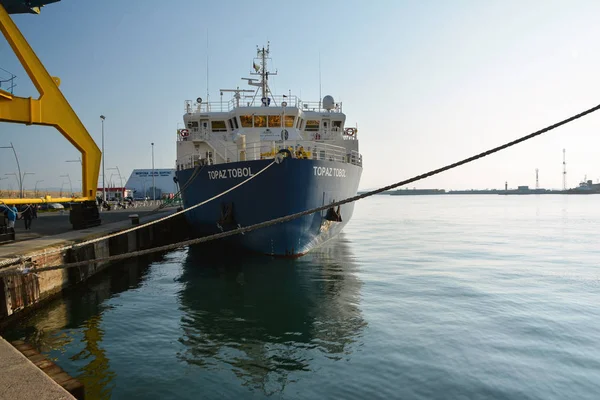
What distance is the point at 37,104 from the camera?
1301 cm

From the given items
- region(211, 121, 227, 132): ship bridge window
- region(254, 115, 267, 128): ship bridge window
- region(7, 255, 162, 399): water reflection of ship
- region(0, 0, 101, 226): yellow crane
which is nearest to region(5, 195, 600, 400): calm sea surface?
region(7, 255, 162, 399): water reflection of ship

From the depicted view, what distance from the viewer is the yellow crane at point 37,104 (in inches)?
483

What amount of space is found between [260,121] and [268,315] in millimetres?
12478

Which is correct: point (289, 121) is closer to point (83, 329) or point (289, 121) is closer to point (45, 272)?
point (45, 272)

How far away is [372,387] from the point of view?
5469 mm

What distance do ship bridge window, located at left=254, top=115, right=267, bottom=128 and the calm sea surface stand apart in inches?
303

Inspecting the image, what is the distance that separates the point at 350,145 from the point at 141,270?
11.9m

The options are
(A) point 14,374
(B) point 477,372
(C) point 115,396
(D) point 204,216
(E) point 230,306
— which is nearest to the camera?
(A) point 14,374

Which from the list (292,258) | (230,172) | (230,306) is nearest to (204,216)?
(230,172)

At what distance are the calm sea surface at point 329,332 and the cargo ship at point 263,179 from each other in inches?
53.3

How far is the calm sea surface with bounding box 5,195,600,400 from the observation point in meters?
5.55

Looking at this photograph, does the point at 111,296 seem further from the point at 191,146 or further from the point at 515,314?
the point at 191,146

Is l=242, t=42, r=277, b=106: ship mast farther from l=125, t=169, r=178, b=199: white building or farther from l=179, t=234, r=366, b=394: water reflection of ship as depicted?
l=125, t=169, r=178, b=199: white building

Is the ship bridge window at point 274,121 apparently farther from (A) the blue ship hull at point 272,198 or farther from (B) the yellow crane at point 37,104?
(B) the yellow crane at point 37,104
